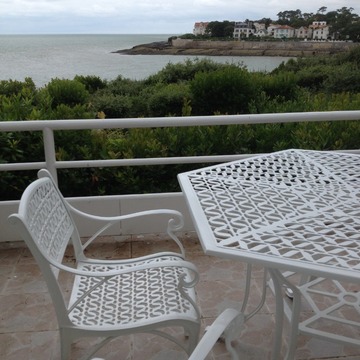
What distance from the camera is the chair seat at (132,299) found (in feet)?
5.49

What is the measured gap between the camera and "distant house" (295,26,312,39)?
490 inches

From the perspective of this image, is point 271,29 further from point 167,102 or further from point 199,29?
point 167,102

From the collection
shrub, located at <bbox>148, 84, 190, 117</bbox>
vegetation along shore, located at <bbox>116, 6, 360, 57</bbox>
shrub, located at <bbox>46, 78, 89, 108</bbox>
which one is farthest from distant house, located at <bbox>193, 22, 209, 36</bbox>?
shrub, located at <bbox>46, 78, 89, 108</bbox>

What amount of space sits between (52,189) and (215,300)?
1178 millimetres

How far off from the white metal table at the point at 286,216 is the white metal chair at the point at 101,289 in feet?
0.90

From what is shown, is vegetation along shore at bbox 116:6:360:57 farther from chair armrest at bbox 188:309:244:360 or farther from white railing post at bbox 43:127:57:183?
chair armrest at bbox 188:309:244:360

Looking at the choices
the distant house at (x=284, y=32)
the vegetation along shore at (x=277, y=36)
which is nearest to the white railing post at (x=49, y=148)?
the vegetation along shore at (x=277, y=36)

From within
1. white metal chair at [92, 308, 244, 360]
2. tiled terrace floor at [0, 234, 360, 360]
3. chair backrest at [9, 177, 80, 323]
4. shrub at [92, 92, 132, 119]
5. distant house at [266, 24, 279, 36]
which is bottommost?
shrub at [92, 92, 132, 119]

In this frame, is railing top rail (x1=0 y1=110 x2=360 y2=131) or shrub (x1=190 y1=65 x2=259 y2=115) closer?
railing top rail (x1=0 y1=110 x2=360 y2=131)

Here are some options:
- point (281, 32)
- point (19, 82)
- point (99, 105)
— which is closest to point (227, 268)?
point (99, 105)

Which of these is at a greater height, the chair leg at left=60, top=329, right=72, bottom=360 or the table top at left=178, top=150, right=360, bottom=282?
the table top at left=178, top=150, right=360, bottom=282

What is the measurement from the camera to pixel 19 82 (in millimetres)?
10633

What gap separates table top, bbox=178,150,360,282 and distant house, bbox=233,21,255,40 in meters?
13.0

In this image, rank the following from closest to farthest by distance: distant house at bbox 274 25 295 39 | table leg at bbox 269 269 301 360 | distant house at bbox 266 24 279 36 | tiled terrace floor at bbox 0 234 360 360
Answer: table leg at bbox 269 269 301 360 → tiled terrace floor at bbox 0 234 360 360 → distant house at bbox 266 24 279 36 → distant house at bbox 274 25 295 39
